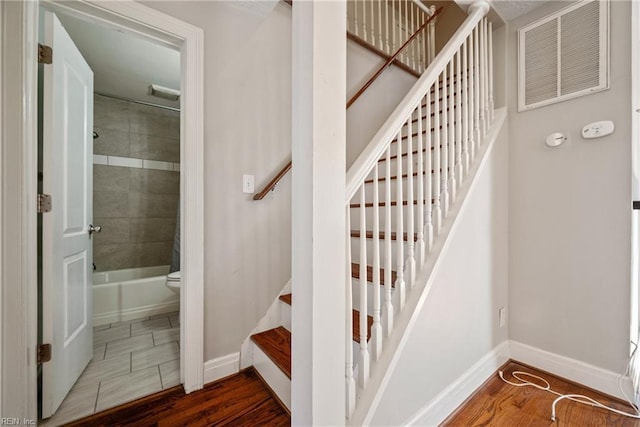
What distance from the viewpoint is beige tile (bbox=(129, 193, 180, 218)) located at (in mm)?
3088

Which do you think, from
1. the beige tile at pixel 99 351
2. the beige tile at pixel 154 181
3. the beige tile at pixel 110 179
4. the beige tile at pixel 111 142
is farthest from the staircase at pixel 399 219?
the beige tile at pixel 111 142

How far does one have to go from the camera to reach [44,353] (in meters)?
1.27

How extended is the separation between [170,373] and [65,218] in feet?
3.52

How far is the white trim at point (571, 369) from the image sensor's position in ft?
4.52

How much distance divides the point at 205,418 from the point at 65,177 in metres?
1.44

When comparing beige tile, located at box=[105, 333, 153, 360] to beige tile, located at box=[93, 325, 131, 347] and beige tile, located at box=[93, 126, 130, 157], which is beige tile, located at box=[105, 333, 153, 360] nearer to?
beige tile, located at box=[93, 325, 131, 347]

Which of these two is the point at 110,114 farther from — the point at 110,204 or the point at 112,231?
the point at 112,231

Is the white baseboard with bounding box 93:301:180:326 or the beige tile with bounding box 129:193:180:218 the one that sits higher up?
the beige tile with bounding box 129:193:180:218

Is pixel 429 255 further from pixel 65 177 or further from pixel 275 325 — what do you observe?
pixel 65 177

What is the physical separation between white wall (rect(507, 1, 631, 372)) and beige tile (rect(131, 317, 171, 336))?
9.05ft

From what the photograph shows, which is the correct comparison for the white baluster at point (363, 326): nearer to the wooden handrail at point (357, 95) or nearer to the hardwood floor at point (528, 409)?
the hardwood floor at point (528, 409)

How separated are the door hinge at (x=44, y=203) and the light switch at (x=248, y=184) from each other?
0.92 metres

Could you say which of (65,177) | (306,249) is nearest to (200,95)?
(65,177)

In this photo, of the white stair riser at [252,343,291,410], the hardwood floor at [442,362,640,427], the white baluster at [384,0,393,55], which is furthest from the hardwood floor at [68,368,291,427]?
the white baluster at [384,0,393,55]
